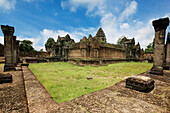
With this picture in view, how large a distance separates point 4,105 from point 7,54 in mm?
6367

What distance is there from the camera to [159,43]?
516 cm

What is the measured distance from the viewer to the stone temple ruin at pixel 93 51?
12891 mm

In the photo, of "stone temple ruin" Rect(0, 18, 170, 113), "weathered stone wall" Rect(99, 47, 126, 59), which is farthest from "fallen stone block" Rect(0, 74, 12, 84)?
"weathered stone wall" Rect(99, 47, 126, 59)

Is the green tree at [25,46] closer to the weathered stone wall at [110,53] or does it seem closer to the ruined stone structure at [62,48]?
the ruined stone structure at [62,48]

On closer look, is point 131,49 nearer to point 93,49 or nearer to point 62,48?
point 93,49

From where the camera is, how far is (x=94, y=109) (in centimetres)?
163

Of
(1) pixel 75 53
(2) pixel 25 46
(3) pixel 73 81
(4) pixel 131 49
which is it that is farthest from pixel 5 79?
(2) pixel 25 46

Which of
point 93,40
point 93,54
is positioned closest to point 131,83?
point 93,54

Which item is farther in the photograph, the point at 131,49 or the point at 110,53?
the point at 131,49

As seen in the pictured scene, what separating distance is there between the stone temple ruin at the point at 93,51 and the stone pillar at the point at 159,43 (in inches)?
282

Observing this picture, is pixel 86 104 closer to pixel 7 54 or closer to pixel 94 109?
pixel 94 109

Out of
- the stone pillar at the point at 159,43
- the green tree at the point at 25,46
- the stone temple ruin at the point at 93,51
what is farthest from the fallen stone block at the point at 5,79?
the green tree at the point at 25,46

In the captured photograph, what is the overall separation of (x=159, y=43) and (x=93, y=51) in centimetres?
843

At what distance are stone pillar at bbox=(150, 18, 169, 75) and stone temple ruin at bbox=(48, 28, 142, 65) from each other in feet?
23.5
